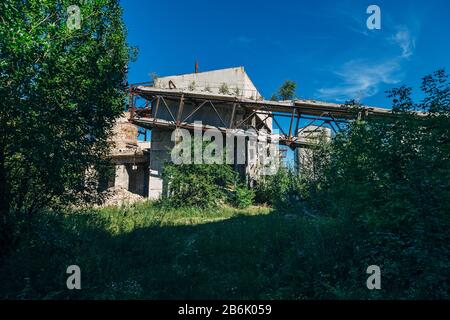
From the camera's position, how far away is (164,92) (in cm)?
1817

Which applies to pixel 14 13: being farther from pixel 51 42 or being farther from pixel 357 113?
pixel 357 113

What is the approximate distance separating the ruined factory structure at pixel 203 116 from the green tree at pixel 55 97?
9.48m

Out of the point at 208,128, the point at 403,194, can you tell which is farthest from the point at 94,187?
the point at 208,128

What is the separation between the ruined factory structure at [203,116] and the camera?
17078 millimetres

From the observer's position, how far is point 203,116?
1902 centimetres

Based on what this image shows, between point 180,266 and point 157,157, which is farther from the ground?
point 157,157

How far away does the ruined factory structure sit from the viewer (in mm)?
17078

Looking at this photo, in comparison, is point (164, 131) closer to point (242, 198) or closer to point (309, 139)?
point (242, 198)

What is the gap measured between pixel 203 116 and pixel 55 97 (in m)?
13.3

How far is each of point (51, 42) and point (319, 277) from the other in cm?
751

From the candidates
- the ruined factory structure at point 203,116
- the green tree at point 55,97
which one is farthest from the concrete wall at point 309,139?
the green tree at point 55,97

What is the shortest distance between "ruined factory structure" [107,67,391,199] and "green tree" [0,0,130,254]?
948 centimetres
